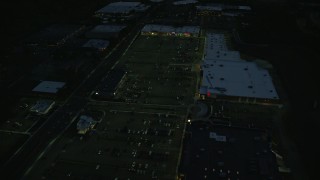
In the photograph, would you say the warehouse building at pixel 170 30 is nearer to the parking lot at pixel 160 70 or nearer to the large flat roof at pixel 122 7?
the parking lot at pixel 160 70

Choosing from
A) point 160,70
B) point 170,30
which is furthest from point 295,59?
point 170,30

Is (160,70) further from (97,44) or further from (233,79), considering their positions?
(97,44)

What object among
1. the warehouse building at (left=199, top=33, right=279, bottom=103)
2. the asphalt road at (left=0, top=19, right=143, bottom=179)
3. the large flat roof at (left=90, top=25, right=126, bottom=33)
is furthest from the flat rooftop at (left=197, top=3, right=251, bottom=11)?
the asphalt road at (left=0, top=19, right=143, bottom=179)

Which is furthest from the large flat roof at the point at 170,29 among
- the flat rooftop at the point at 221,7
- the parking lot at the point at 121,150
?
the parking lot at the point at 121,150

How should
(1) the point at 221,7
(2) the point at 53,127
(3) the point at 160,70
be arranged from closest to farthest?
(2) the point at 53,127
(3) the point at 160,70
(1) the point at 221,7

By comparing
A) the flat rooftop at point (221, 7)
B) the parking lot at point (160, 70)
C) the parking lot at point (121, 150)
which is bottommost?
the parking lot at point (121, 150)

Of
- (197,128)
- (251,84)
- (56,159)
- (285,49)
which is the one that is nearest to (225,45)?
(285,49)

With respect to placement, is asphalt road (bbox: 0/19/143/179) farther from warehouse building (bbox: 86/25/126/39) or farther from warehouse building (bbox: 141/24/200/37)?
warehouse building (bbox: 141/24/200/37)
